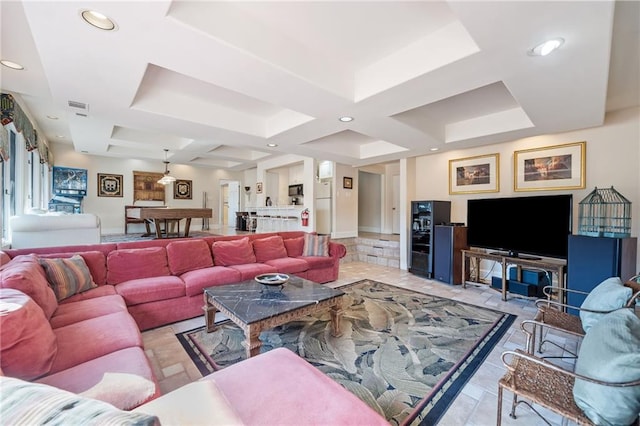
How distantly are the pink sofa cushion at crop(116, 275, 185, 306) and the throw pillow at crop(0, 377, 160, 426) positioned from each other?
224cm

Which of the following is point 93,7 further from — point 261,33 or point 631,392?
point 631,392

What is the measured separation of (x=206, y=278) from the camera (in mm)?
3014

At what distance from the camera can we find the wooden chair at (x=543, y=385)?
1.19 meters

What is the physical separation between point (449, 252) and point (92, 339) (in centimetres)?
456

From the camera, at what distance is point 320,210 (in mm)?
6891

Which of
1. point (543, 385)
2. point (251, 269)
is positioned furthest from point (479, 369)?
point (251, 269)

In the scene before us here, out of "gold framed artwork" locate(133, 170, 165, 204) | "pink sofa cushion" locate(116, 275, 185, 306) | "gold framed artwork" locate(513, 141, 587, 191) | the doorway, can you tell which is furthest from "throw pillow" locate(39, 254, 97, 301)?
the doorway

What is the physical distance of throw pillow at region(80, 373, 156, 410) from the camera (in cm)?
102

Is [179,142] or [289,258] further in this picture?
[179,142]

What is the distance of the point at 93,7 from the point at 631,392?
314 centimetres

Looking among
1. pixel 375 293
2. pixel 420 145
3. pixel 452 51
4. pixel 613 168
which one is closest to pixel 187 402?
pixel 452 51

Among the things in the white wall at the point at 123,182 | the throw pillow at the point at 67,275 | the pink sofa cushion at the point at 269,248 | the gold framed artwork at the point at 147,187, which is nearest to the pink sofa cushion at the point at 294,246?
the pink sofa cushion at the point at 269,248

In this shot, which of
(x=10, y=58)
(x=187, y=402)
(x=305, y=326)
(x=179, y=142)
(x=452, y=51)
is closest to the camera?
(x=187, y=402)

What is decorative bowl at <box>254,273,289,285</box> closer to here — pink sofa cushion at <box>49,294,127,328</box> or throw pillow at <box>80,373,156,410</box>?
pink sofa cushion at <box>49,294,127,328</box>
